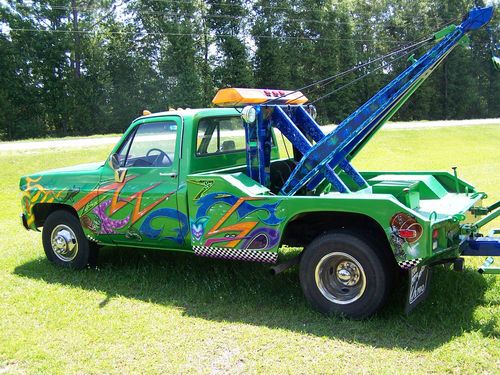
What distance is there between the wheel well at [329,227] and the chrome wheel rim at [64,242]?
277 cm

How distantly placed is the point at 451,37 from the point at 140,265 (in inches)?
172

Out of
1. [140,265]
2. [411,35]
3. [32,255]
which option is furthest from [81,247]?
[411,35]

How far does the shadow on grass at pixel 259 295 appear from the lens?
14.0 feet

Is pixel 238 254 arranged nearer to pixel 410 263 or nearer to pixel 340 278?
pixel 340 278

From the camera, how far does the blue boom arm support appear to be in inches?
189

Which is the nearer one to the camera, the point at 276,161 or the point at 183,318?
the point at 183,318

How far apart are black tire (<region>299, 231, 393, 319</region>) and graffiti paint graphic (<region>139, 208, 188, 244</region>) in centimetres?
135

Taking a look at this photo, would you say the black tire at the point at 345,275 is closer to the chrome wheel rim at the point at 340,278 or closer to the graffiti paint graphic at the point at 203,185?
the chrome wheel rim at the point at 340,278

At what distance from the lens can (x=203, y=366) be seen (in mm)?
3879

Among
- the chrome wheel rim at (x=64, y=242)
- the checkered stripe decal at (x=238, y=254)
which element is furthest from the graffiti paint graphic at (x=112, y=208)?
the checkered stripe decal at (x=238, y=254)

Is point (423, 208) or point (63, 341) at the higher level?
point (423, 208)

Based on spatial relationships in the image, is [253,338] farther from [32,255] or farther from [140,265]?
[32,255]

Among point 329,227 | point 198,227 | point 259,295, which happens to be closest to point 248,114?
point 198,227

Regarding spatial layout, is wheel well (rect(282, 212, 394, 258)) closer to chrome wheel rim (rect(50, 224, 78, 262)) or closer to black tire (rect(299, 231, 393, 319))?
black tire (rect(299, 231, 393, 319))
